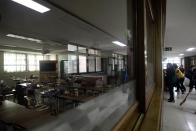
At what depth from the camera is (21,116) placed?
0.44 meters

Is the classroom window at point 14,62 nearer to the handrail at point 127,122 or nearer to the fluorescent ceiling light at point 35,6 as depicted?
the fluorescent ceiling light at point 35,6

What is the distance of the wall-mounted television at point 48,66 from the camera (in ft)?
1.81

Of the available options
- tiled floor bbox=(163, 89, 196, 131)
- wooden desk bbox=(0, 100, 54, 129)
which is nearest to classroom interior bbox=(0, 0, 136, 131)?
wooden desk bbox=(0, 100, 54, 129)

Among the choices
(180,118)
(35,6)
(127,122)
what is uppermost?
(35,6)

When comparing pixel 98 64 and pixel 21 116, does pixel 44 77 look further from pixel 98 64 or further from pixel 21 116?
pixel 98 64

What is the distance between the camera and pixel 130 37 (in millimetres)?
1413

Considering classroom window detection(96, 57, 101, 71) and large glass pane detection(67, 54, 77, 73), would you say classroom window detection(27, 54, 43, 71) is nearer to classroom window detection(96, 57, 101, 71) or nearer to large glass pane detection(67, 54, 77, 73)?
large glass pane detection(67, 54, 77, 73)

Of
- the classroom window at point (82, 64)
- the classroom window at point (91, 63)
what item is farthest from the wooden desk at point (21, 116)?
the classroom window at point (91, 63)

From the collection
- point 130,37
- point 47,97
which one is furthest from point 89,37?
point 47,97

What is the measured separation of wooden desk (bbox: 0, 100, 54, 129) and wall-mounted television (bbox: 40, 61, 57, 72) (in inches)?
5.8

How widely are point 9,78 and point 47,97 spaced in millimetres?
145

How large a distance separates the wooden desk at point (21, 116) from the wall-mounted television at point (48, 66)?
0.48 feet

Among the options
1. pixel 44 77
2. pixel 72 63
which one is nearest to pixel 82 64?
pixel 72 63

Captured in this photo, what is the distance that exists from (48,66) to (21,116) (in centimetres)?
21
